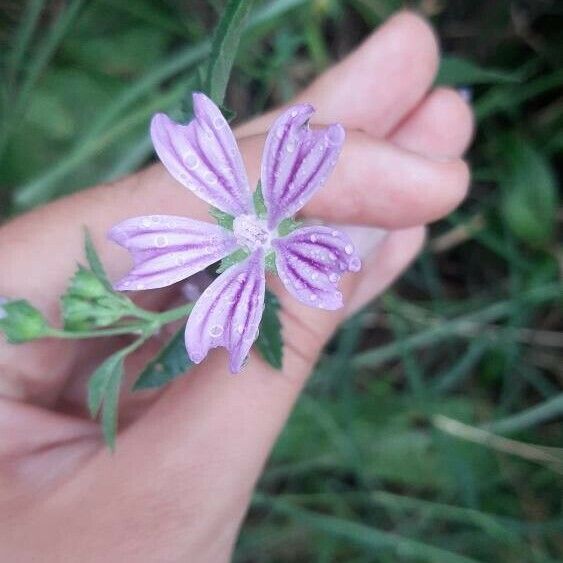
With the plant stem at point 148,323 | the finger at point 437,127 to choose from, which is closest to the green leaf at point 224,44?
the plant stem at point 148,323

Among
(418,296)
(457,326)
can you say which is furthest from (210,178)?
(418,296)

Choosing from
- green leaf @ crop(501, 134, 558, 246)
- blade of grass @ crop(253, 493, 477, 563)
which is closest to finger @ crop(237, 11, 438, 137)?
green leaf @ crop(501, 134, 558, 246)

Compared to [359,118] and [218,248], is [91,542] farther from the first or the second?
[359,118]

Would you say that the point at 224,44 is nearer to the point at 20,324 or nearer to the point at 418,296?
the point at 20,324

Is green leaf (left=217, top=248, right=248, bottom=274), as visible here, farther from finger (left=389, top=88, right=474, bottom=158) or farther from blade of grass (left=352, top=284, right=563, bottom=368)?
blade of grass (left=352, top=284, right=563, bottom=368)

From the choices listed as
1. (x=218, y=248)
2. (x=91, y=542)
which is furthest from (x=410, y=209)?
(x=91, y=542)

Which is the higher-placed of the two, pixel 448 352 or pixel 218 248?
pixel 448 352

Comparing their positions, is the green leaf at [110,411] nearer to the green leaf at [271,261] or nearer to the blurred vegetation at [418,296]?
the green leaf at [271,261]
